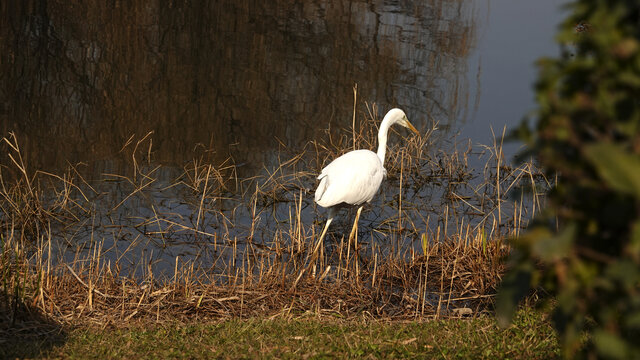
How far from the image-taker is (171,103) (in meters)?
11.6

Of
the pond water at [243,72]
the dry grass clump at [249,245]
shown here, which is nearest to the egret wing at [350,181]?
the dry grass clump at [249,245]

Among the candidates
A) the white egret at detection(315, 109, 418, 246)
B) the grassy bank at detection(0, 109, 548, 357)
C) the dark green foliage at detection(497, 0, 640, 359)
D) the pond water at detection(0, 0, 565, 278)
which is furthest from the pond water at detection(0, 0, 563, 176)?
the dark green foliage at detection(497, 0, 640, 359)

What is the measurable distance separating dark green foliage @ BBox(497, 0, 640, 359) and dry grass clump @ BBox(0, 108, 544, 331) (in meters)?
2.00

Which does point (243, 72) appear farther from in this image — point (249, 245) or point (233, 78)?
point (249, 245)

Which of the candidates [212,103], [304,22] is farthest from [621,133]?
[304,22]

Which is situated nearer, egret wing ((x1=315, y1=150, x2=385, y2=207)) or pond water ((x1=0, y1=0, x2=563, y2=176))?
egret wing ((x1=315, y1=150, x2=385, y2=207))

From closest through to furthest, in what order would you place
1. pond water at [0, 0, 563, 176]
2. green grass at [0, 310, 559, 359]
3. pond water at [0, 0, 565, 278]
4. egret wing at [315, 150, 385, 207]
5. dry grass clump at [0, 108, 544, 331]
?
1. green grass at [0, 310, 559, 359]
2. dry grass clump at [0, 108, 544, 331]
3. egret wing at [315, 150, 385, 207]
4. pond water at [0, 0, 565, 278]
5. pond water at [0, 0, 563, 176]

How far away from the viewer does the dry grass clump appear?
5613mm

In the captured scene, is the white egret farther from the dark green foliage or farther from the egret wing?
the dark green foliage

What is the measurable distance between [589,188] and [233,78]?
11341 mm

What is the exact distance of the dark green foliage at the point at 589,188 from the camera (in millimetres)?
1770

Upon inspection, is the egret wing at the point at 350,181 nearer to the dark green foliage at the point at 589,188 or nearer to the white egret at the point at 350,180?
the white egret at the point at 350,180

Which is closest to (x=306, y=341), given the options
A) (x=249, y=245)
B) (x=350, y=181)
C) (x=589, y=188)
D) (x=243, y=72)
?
(x=350, y=181)

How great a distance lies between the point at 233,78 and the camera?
1285 centimetres
